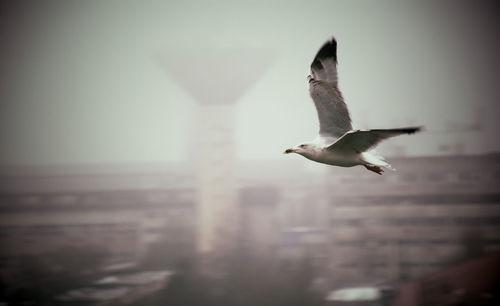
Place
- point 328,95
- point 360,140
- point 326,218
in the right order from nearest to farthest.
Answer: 1. point 360,140
2. point 328,95
3. point 326,218

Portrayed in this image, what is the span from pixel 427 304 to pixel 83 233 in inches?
1661

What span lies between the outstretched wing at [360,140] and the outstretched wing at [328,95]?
0.91 meters

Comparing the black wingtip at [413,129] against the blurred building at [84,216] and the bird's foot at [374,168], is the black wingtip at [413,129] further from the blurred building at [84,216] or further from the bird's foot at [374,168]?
the blurred building at [84,216]

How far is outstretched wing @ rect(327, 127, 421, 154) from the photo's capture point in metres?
4.26

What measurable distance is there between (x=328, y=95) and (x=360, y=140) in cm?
131

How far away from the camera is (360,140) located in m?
4.68

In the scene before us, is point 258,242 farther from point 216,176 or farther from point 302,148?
point 302,148

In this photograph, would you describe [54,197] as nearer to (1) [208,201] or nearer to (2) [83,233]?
(2) [83,233]

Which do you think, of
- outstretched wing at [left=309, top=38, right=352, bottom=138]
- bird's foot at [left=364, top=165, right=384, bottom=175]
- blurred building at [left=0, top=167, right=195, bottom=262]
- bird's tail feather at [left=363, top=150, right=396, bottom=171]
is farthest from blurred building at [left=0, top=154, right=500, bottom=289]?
bird's tail feather at [left=363, top=150, right=396, bottom=171]

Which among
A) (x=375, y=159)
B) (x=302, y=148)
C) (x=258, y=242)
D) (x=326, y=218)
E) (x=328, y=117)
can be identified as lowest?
(x=258, y=242)

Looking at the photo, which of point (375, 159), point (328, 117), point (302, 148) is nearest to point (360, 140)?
point (375, 159)

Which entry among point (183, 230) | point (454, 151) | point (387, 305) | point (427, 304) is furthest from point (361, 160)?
point (183, 230)

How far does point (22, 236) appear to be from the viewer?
59594mm

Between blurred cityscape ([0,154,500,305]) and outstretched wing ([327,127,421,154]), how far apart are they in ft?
130
